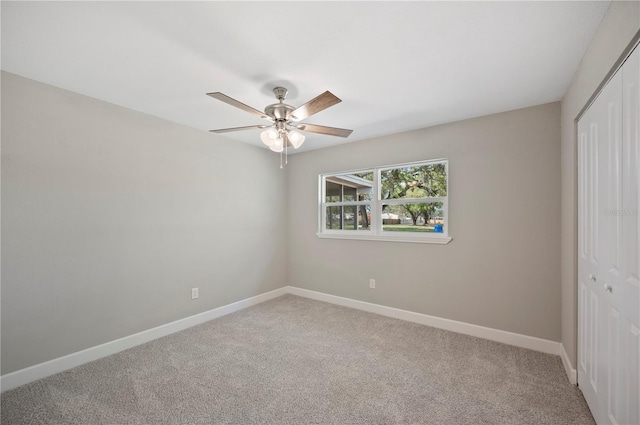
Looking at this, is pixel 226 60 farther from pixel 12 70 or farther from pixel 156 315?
pixel 156 315

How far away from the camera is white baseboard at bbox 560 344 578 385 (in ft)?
6.73

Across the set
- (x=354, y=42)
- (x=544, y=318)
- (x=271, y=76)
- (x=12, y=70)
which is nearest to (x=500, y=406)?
(x=544, y=318)

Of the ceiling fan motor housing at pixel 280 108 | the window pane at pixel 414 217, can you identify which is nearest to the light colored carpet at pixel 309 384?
the window pane at pixel 414 217

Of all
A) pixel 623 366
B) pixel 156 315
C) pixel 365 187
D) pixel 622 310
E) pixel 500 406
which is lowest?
pixel 500 406

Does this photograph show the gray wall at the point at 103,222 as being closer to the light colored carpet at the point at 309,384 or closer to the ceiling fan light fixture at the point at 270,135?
the light colored carpet at the point at 309,384

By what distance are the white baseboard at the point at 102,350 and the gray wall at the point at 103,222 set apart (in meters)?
0.05

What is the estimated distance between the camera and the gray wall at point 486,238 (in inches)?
102

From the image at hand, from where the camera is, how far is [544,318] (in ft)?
8.48

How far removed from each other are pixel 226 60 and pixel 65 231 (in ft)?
6.56

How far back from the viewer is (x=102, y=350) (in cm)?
251

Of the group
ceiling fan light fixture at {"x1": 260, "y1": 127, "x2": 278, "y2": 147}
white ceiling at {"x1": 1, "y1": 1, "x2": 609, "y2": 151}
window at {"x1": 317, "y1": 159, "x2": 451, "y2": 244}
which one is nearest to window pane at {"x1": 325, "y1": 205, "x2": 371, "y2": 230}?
window at {"x1": 317, "y1": 159, "x2": 451, "y2": 244}

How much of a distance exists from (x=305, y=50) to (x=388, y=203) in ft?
7.72

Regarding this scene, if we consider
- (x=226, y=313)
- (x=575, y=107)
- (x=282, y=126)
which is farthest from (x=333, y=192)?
(x=575, y=107)

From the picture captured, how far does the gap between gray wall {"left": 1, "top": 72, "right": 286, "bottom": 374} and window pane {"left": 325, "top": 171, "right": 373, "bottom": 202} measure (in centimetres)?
138
